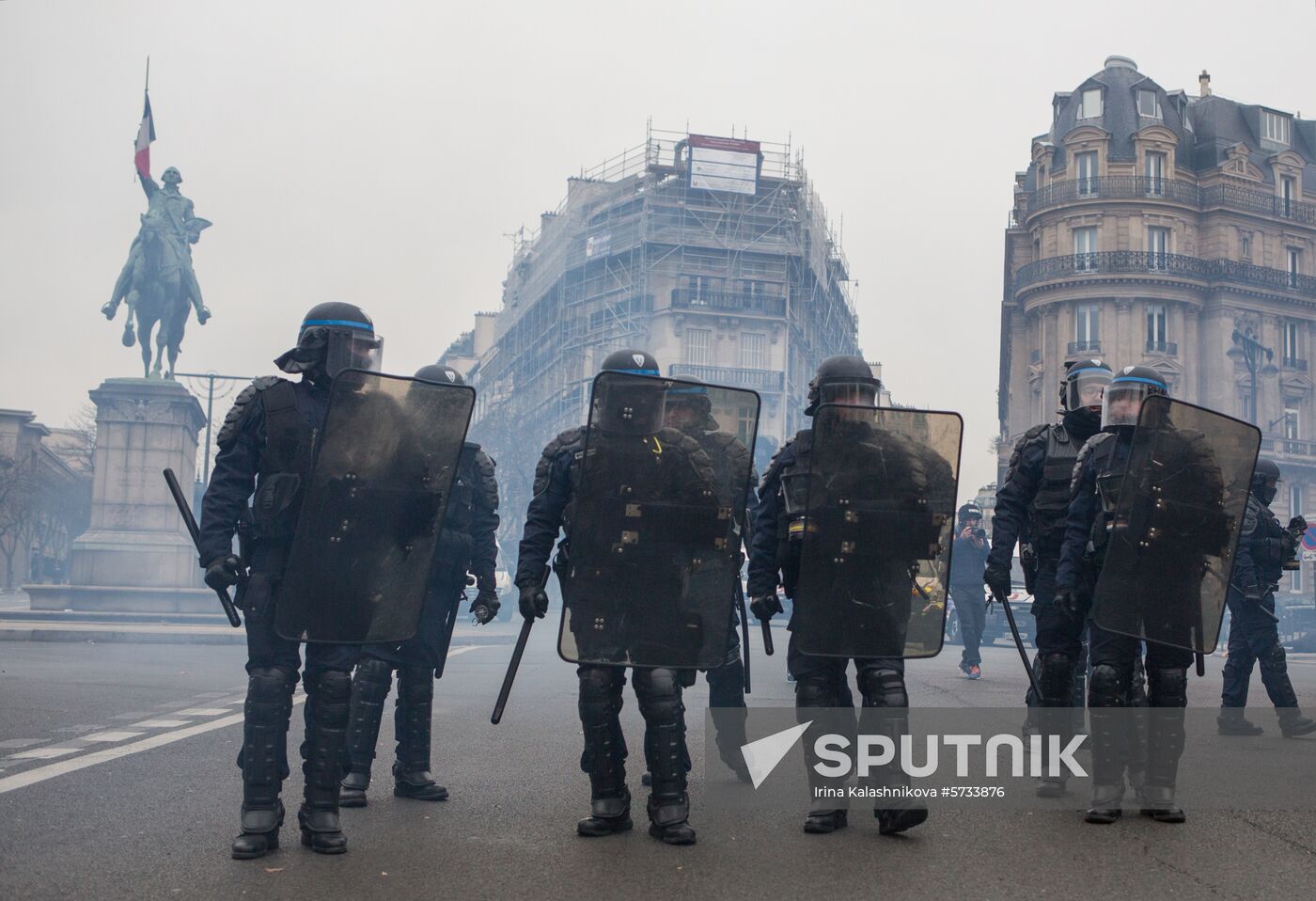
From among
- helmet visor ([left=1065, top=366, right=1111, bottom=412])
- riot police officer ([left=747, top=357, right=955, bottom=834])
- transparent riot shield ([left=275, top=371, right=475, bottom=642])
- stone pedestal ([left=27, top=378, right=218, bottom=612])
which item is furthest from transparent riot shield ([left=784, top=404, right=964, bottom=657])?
stone pedestal ([left=27, top=378, right=218, bottom=612])

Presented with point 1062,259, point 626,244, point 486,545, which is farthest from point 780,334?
point 486,545

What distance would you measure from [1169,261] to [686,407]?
2029 inches

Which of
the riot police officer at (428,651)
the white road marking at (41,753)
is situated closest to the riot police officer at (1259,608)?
the riot police officer at (428,651)

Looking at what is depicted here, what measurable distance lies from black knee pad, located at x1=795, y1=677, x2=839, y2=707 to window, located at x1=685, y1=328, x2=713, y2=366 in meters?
61.4

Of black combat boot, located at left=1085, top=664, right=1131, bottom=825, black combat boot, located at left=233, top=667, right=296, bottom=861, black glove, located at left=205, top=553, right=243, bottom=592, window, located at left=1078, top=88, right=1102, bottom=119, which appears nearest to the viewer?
black combat boot, located at left=233, top=667, right=296, bottom=861

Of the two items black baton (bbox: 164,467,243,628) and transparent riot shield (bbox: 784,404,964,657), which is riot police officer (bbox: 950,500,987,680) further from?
black baton (bbox: 164,467,243,628)

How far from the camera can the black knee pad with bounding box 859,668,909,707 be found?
17.8ft

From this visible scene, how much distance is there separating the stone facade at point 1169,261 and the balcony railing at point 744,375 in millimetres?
13768

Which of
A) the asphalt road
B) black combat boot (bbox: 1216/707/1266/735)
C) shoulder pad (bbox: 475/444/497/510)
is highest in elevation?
shoulder pad (bbox: 475/444/497/510)

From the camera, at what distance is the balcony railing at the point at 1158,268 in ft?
172

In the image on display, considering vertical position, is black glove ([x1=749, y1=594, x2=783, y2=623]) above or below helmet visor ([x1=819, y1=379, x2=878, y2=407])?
below

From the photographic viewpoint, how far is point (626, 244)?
65.1 m

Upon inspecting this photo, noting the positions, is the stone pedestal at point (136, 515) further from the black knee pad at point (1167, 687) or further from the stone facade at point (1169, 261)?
the stone facade at point (1169, 261)

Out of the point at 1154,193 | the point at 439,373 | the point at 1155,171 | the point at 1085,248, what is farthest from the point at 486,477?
the point at 1155,171
